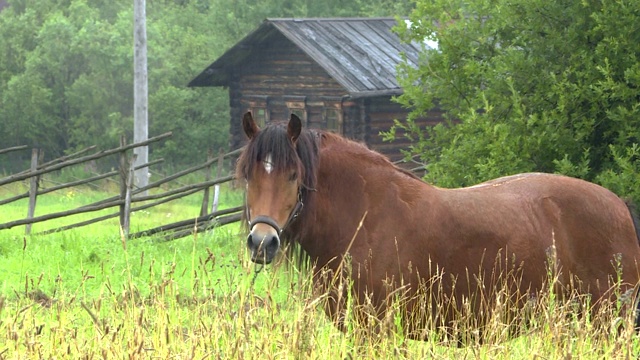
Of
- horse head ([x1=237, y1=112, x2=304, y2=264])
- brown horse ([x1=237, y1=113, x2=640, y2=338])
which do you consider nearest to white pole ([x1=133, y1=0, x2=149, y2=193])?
brown horse ([x1=237, y1=113, x2=640, y2=338])

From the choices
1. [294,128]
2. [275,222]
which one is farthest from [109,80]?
[275,222]

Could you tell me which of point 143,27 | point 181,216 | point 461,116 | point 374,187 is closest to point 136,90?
point 143,27

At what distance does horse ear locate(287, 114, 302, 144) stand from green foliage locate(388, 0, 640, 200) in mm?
3147

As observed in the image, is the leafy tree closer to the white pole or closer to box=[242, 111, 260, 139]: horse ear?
the white pole

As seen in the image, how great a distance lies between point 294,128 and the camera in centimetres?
493

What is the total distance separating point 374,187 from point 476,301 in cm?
80

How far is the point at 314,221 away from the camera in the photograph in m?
5.08

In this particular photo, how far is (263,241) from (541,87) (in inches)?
159

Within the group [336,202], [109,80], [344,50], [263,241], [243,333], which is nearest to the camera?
[243,333]

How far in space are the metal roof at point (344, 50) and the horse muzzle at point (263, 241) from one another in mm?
17556

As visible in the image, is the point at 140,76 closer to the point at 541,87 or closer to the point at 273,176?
the point at 541,87

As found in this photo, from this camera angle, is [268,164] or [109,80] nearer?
[268,164]

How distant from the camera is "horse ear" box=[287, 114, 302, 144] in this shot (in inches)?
193

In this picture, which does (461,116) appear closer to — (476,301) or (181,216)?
(476,301)
